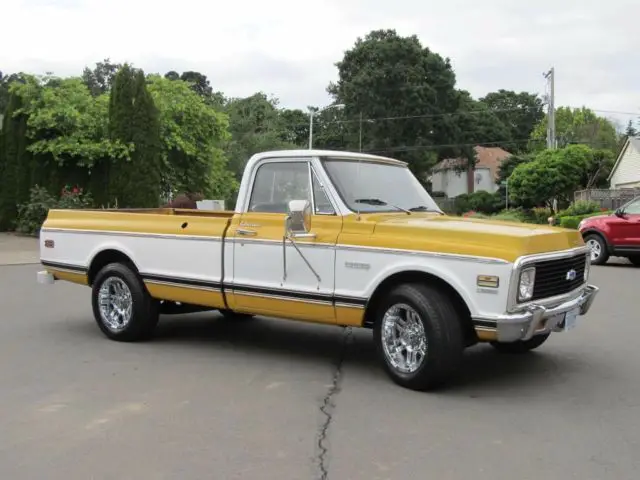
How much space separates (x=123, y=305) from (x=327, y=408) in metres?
3.40

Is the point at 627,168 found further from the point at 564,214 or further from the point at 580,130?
the point at 580,130

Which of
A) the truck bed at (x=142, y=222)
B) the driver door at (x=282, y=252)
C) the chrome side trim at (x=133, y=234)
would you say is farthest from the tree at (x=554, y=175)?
the driver door at (x=282, y=252)

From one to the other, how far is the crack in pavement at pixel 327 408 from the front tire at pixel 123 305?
2163 mm

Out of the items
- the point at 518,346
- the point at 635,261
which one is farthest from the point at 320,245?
the point at 635,261

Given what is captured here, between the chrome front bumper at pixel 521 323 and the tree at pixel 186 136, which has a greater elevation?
the tree at pixel 186 136

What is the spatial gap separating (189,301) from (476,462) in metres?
3.89

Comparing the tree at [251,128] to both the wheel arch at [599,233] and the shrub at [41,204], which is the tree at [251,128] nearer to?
the shrub at [41,204]

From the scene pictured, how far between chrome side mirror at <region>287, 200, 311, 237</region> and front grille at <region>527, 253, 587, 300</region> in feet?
6.33

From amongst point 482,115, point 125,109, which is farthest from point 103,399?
point 482,115

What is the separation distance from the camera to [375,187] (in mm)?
6812

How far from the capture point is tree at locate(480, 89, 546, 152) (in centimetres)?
9244

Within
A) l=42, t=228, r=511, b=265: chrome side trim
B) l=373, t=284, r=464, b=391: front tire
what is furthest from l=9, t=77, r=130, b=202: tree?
l=373, t=284, r=464, b=391: front tire

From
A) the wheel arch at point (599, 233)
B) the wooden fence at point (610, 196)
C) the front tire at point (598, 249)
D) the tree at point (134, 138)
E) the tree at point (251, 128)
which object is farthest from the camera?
the tree at point (251, 128)

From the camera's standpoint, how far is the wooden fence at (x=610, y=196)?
108 feet
